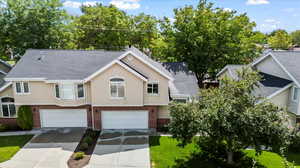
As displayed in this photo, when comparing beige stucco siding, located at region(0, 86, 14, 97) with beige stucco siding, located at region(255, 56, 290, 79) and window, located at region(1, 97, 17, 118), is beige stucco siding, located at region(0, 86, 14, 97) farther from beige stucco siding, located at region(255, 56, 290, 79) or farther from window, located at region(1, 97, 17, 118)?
beige stucco siding, located at region(255, 56, 290, 79)

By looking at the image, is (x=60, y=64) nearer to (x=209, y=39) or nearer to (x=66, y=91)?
(x=66, y=91)

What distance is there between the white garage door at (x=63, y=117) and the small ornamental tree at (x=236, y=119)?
1076cm

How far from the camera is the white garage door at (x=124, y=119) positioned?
65.1ft

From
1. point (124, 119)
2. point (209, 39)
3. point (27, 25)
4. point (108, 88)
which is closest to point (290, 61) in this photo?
point (209, 39)

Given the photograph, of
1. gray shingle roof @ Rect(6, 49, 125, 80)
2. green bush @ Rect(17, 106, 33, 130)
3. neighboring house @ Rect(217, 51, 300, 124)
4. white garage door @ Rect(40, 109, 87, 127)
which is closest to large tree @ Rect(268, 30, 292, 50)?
neighboring house @ Rect(217, 51, 300, 124)

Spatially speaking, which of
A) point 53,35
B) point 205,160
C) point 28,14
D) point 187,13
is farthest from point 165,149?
point 28,14

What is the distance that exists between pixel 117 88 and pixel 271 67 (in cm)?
1553

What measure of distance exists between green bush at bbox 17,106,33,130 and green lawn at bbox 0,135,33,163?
4.53 feet

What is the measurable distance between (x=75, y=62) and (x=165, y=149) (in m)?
12.0

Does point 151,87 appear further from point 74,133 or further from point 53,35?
point 53,35

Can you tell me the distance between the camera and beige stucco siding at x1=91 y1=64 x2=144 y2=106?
59.8 ft

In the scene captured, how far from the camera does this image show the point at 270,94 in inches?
719

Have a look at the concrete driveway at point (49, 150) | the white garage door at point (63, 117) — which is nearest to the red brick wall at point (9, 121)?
the white garage door at point (63, 117)

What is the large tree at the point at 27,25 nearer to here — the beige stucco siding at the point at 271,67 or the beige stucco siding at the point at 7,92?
the beige stucco siding at the point at 7,92
